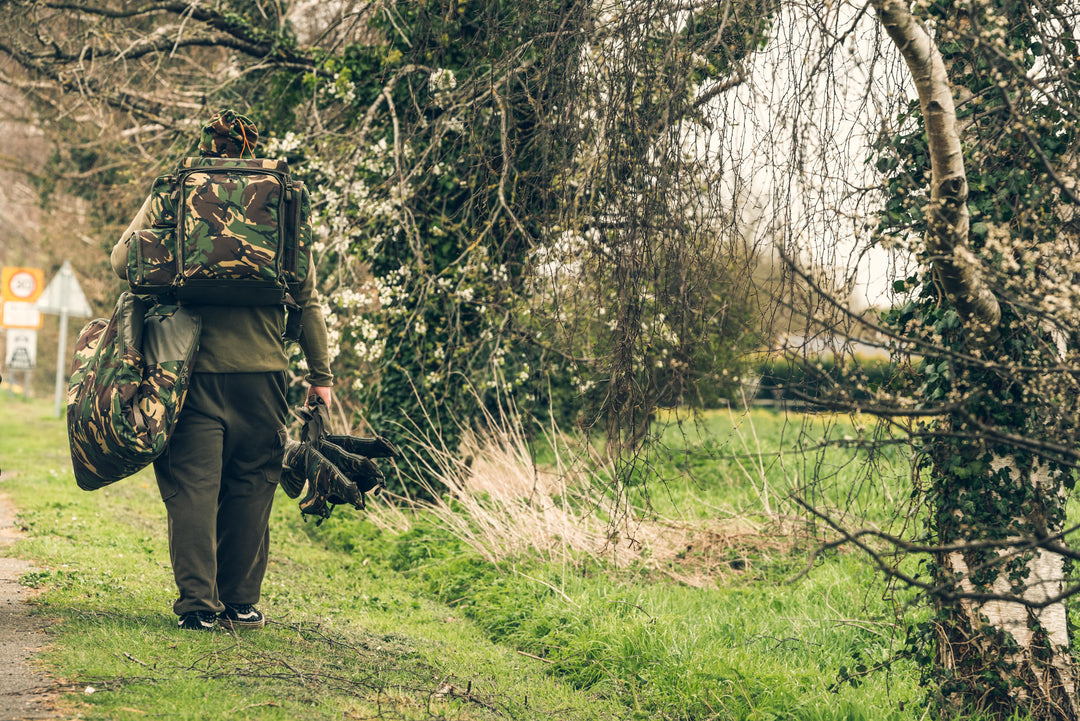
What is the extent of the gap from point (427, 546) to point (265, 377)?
3.40 metres

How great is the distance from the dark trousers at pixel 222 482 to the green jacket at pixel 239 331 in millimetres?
58

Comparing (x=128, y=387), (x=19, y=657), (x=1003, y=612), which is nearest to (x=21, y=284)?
(x=128, y=387)

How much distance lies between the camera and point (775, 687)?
4570mm

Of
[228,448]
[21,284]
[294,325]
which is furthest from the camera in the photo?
[21,284]

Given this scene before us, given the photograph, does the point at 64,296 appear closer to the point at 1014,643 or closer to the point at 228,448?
the point at 228,448

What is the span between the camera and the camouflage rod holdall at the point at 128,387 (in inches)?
161

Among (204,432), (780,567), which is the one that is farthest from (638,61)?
(780,567)

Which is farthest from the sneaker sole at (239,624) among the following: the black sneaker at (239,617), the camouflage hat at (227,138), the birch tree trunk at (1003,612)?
the birch tree trunk at (1003,612)

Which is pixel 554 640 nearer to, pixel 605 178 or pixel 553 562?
pixel 553 562

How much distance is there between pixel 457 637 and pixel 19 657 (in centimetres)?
236

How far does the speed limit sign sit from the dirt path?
12696 mm

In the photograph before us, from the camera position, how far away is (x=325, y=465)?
4523mm

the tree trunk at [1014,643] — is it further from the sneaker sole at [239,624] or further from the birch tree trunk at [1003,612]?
the sneaker sole at [239,624]

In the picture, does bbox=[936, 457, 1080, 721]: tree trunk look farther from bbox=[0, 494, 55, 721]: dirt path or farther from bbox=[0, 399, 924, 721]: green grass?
bbox=[0, 494, 55, 721]: dirt path
